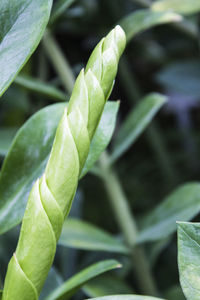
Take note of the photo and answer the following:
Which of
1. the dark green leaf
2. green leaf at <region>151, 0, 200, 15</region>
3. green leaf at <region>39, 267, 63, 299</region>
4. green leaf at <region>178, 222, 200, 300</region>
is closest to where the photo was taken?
green leaf at <region>178, 222, 200, 300</region>

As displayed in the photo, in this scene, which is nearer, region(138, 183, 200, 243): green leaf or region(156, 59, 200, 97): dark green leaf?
region(138, 183, 200, 243): green leaf

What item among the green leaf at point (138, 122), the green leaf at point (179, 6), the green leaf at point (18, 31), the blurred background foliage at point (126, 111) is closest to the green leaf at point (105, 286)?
the blurred background foliage at point (126, 111)

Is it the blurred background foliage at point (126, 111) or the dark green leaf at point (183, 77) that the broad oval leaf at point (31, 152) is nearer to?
the blurred background foliage at point (126, 111)

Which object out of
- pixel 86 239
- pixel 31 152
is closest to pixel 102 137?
pixel 31 152

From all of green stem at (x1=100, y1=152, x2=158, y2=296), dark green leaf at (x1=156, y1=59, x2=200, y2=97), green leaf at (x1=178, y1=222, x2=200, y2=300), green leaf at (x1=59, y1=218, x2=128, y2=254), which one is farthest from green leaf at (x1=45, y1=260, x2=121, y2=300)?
dark green leaf at (x1=156, y1=59, x2=200, y2=97)

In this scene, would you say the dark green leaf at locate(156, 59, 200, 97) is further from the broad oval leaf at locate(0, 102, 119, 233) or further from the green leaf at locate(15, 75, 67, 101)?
the broad oval leaf at locate(0, 102, 119, 233)

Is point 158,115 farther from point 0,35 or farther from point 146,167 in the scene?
point 0,35

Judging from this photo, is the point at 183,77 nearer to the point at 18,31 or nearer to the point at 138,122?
the point at 138,122
